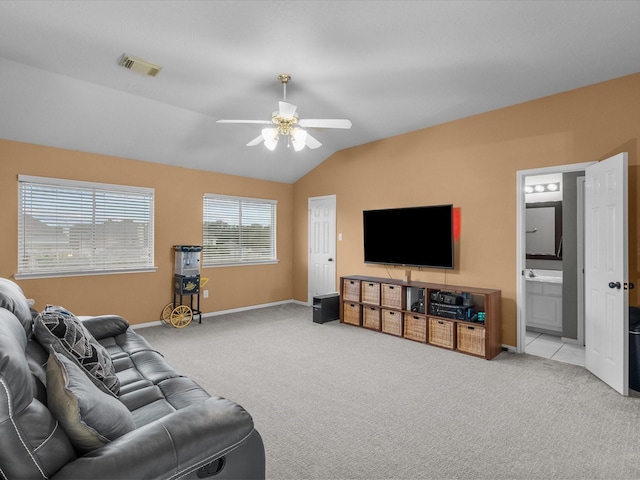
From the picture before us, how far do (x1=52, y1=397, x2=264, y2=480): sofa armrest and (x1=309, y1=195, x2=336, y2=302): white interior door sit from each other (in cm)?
501

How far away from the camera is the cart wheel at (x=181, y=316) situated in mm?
5341

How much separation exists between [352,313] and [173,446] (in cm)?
438

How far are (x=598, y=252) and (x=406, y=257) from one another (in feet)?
7.32

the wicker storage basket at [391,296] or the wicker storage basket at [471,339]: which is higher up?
the wicker storage basket at [391,296]

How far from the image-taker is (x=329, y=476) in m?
2.05

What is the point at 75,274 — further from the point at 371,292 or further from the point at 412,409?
the point at 412,409

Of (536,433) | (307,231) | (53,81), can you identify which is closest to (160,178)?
(53,81)

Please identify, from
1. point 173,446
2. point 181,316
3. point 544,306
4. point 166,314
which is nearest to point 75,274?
point 166,314

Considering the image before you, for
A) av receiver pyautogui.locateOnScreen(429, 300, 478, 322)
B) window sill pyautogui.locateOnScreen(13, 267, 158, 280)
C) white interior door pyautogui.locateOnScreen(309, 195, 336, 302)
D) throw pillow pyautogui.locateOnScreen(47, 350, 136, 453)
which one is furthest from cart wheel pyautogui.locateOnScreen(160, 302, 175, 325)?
throw pillow pyautogui.locateOnScreen(47, 350, 136, 453)

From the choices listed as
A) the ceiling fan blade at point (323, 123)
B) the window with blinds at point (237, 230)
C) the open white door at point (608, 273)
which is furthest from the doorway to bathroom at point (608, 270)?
the window with blinds at point (237, 230)

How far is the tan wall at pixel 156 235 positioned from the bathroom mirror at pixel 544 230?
424 centimetres

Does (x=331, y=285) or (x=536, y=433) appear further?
(x=331, y=285)

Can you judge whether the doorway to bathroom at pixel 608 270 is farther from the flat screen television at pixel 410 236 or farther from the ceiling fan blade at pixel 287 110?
the ceiling fan blade at pixel 287 110

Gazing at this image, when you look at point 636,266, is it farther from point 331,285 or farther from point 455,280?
point 331,285
